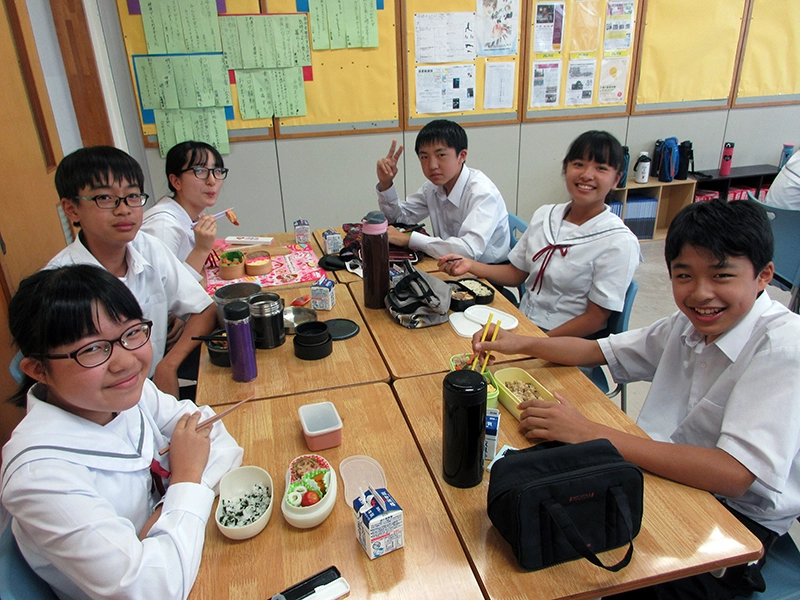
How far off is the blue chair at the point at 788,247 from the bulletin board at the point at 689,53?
2.15 m

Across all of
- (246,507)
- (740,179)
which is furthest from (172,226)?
(740,179)

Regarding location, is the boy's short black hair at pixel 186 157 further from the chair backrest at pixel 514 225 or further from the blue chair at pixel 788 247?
the blue chair at pixel 788 247

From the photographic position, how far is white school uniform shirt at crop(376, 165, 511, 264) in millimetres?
2393

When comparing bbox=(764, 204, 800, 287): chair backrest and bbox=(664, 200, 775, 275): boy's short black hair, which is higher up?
bbox=(664, 200, 775, 275): boy's short black hair

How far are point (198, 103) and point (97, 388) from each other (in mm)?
3219

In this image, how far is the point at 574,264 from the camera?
→ 1.94m

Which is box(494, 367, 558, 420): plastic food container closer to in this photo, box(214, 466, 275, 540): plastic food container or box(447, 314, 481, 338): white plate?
box(447, 314, 481, 338): white plate

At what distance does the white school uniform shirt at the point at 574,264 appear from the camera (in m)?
1.84

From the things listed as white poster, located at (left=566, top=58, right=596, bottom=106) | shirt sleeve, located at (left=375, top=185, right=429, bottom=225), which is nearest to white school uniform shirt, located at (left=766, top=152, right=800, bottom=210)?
white poster, located at (left=566, top=58, right=596, bottom=106)

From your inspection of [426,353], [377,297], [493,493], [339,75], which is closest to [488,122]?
[339,75]

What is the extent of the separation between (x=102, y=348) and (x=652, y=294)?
3751 mm

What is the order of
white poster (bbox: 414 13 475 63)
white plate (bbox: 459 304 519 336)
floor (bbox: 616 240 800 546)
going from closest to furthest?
1. white plate (bbox: 459 304 519 336)
2. floor (bbox: 616 240 800 546)
3. white poster (bbox: 414 13 475 63)

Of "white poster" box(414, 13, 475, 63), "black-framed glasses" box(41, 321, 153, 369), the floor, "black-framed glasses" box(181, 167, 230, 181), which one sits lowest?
the floor

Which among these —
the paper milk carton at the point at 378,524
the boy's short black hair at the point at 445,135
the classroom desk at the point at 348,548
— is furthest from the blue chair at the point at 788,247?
the paper milk carton at the point at 378,524
